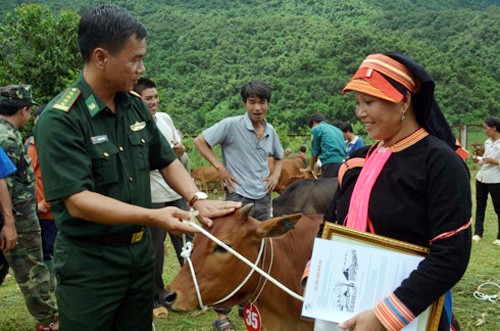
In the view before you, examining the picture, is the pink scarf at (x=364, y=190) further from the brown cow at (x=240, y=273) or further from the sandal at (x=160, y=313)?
the sandal at (x=160, y=313)

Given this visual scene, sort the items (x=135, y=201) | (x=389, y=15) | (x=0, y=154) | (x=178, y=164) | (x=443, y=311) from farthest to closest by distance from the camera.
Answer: (x=389, y=15) < (x=0, y=154) < (x=178, y=164) < (x=135, y=201) < (x=443, y=311)

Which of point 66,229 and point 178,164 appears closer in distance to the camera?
point 66,229

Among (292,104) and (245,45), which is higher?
(245,45)

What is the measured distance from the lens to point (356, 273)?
7.24 ft

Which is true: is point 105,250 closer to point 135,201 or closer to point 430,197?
point 135,201

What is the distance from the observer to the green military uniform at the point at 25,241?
4.88 metres

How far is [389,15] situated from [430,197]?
55776mm

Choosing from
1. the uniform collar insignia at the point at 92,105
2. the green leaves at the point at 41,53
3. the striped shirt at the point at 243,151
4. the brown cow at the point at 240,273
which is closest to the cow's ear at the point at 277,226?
the brown cow at the point at 240,273

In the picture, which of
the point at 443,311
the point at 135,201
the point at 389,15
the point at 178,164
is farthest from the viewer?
the point at 389,15

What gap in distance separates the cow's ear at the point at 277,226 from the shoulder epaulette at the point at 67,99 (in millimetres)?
1220

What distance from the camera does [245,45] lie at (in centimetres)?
4394

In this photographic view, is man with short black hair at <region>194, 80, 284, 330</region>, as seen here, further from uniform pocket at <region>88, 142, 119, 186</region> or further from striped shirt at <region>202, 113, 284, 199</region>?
uniform pocket at <region>88, 142, 119, 186</region>

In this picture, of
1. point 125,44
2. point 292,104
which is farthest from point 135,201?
point 292,104

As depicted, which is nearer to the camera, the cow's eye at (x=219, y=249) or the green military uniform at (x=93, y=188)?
the green military uniform at (x=93, y=188)
